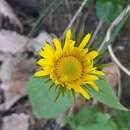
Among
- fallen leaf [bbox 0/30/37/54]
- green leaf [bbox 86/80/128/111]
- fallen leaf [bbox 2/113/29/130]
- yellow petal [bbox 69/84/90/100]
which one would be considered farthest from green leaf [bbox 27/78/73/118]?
fallen leaf [bbox 0/30/37/54]

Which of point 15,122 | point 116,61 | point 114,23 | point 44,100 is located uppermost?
point 114,23

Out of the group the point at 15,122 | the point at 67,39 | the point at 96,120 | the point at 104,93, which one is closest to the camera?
the point at 67,39

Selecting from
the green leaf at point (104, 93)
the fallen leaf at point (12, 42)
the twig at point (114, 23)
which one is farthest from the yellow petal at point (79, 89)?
the fallen leaf at point (12, 42)

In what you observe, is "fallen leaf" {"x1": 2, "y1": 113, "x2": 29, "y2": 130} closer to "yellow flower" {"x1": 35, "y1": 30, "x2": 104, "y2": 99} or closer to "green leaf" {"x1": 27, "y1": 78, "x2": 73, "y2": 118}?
"green leaf" {"x1": 27, "y1": 78, "x2": 73, "y2": 118}

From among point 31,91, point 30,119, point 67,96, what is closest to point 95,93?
point 67,96

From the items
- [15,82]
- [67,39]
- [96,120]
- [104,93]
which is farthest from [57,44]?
[15,82]

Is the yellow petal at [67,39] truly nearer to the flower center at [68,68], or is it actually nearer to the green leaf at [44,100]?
the flower center at [68,68]

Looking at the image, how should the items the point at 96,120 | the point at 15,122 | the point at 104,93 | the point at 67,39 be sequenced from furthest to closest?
the point at 15,122 < the point at 96,120 < the point at 104,93 < the point at 67,39

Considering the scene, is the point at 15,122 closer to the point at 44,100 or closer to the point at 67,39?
the point at 44,100
